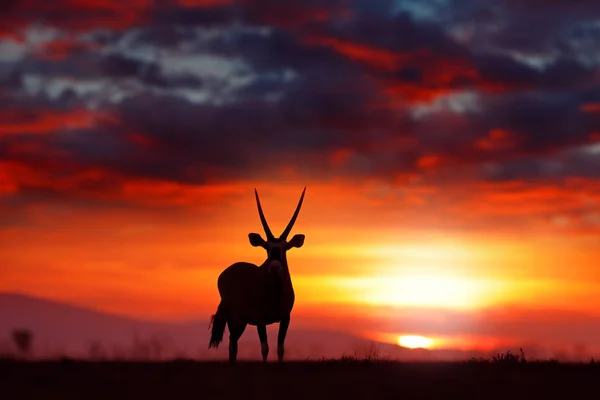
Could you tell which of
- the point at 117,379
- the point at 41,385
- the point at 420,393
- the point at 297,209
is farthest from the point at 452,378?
the point at 297,209

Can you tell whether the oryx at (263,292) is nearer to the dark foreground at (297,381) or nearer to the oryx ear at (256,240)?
the oryx ear at (256,240)

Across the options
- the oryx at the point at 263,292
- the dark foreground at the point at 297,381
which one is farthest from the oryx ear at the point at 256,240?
the dark foreground at the point at 297,381

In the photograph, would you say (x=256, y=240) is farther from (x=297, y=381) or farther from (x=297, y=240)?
(x=297, y=381)

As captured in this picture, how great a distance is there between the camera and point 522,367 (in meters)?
20.6

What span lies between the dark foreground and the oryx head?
9.61ft

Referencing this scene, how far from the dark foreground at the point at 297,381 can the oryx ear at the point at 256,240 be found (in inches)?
162

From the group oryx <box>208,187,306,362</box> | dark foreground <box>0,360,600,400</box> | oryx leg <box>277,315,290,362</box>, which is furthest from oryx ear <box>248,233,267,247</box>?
dark foreground <box>0,360,600,400</box>

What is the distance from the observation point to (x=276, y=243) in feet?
77.9

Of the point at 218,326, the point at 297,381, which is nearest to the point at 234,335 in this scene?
the point at 218,326

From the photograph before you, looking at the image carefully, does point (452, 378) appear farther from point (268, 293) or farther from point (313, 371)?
point (268, 293)

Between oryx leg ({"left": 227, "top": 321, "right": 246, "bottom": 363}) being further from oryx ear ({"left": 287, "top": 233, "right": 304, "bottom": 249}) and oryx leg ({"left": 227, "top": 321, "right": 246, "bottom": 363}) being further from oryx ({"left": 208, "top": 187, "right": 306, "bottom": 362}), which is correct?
oryx ear ({"left": 287, "top": 233, "right": 304, "bottom": 249})

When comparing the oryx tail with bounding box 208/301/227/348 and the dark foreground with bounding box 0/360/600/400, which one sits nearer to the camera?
the dark foreground with bounding box 0/360/600/400

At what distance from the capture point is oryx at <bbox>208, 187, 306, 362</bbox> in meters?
23.7

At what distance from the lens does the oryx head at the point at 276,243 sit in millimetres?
23375
